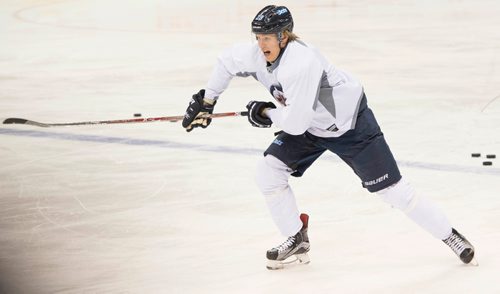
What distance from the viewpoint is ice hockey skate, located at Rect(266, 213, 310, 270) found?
15.6 ft

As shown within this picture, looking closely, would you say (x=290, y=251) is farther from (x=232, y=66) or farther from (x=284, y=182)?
(x=232, y=66)

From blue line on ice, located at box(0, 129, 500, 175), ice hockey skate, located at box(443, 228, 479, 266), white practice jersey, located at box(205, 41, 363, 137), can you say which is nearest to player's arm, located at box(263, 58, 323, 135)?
white practice jersey, located at box(205, 41, 363, 137)

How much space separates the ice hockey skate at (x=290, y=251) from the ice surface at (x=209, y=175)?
42mm

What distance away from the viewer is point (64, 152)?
704cm

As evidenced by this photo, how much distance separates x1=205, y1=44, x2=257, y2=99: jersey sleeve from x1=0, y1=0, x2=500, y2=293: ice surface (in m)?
0.73

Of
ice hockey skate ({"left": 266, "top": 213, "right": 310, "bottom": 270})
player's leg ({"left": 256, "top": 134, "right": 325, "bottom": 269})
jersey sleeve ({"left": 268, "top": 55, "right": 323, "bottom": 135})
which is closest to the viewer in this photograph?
jersey sleeve ({"left": 268, "top": 55, "right": 323, "bottom": 135})

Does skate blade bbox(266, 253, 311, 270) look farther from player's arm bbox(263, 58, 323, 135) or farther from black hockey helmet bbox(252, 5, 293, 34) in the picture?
black hockey helmet bbox(252, 5, 293, 34)

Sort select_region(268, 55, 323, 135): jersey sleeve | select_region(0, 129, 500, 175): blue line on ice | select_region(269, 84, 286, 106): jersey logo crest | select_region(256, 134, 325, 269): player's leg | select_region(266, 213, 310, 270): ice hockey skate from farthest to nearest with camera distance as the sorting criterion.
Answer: select_region(0, 129, 500, 175): blue line on ice
select_region(266, 213, 310, 270): ice hockey skate
select_region(256, 134, 325, 269): player's leg
select_region(269, 84, 286, 106): jersey logo crest
select_region(268, 55, 323, 135): jersey sleeve

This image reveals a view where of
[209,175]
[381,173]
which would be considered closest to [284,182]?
[381,173]

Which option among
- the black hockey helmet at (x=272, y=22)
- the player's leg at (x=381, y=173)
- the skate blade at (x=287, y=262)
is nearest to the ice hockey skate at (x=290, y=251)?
the skate blade at (x=287, y=262)

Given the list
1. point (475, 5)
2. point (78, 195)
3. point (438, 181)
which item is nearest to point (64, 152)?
point (78, 195)

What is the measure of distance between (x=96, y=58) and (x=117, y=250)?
20.3ft

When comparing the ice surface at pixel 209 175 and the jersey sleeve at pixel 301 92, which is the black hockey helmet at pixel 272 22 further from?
the ice surface at pixel 209 175

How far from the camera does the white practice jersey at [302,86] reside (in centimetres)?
434
